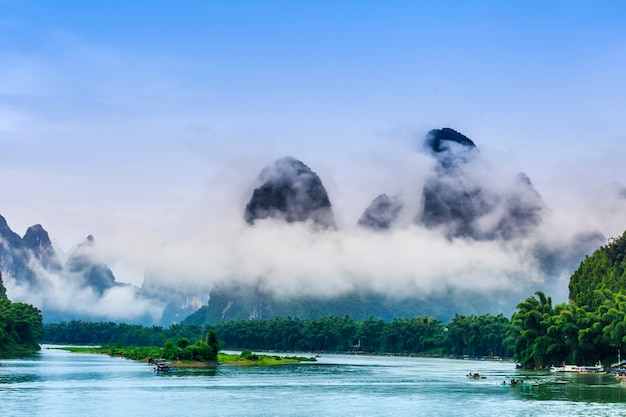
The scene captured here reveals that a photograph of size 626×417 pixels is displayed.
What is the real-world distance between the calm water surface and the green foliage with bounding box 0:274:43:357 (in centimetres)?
3145

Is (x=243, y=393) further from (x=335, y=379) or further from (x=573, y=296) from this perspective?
(x=573, y=296)

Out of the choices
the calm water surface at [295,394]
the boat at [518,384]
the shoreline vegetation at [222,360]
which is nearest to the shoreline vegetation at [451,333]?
the shoreline vegetation at [222,360]

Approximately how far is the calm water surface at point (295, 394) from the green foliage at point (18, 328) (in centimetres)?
3145

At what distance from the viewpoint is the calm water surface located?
4428cm

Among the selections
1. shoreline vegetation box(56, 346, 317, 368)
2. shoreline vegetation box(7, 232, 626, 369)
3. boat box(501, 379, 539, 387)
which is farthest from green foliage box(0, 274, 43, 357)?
boat box(501, 379, 539, 387)

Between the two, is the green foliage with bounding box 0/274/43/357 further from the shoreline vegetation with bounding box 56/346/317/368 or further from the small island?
the shoreline vegetation with bounding box 56/346/317/368

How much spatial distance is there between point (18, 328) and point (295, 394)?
72.6 metres

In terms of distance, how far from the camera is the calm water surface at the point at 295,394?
44.3 meters

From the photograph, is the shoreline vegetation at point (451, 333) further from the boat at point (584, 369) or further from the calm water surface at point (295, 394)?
the calm water surface at point (295, 394)

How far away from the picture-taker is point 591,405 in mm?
46156

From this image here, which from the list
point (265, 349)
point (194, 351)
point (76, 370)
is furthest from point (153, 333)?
point (76, 370)

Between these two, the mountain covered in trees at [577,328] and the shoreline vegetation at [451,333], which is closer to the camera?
the mountain covered in trees at [577,328]

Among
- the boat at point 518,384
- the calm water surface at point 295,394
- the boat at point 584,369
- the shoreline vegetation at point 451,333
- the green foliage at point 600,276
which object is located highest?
the green foliage at point 600,276

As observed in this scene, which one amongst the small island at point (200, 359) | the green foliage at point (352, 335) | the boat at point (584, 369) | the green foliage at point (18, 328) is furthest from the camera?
the green foliage at point (352, 335)
